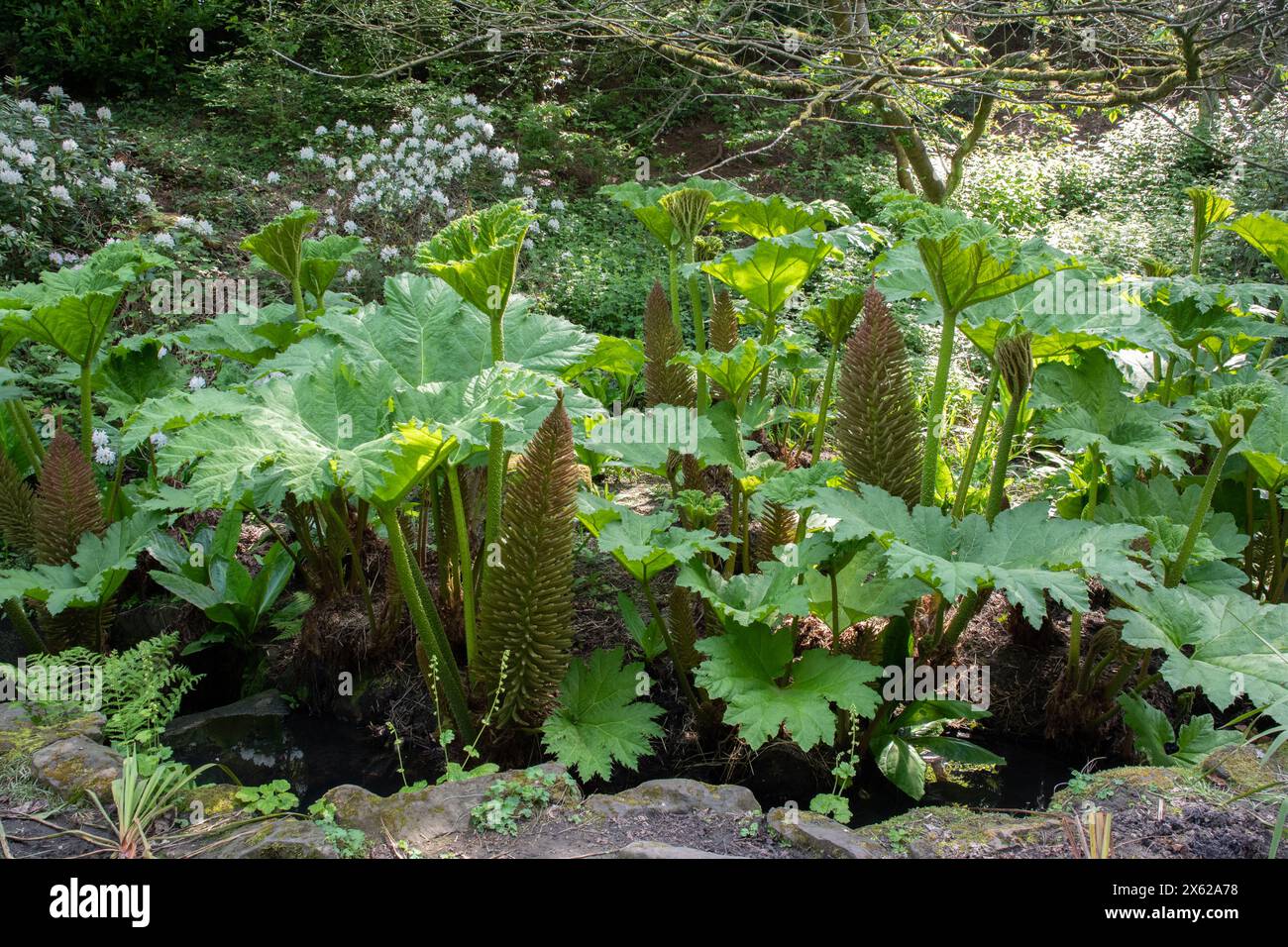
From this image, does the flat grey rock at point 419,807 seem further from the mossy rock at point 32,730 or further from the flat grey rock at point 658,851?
the mossy rock at point 32,730

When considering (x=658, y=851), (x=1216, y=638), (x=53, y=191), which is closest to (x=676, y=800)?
(x=658, y=851)

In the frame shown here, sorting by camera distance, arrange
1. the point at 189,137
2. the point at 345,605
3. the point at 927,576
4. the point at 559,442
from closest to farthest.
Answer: the point at 927,576
the point at 559,442
the point at 345,605
the point at 189,137

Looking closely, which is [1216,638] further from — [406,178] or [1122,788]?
[406,178]

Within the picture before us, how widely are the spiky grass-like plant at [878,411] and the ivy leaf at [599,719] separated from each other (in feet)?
3.42

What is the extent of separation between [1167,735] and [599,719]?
183cm

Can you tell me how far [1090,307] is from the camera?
3166 millimetres

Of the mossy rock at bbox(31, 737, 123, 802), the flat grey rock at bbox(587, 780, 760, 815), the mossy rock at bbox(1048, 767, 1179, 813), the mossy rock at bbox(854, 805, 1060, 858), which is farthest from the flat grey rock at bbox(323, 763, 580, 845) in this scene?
the mossy rock at bbox(1048, 767, 1179, 813)

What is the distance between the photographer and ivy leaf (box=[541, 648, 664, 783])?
2.96 metres

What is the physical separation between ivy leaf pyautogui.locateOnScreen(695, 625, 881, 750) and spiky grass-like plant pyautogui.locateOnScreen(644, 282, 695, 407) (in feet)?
5.07

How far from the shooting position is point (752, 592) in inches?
117
